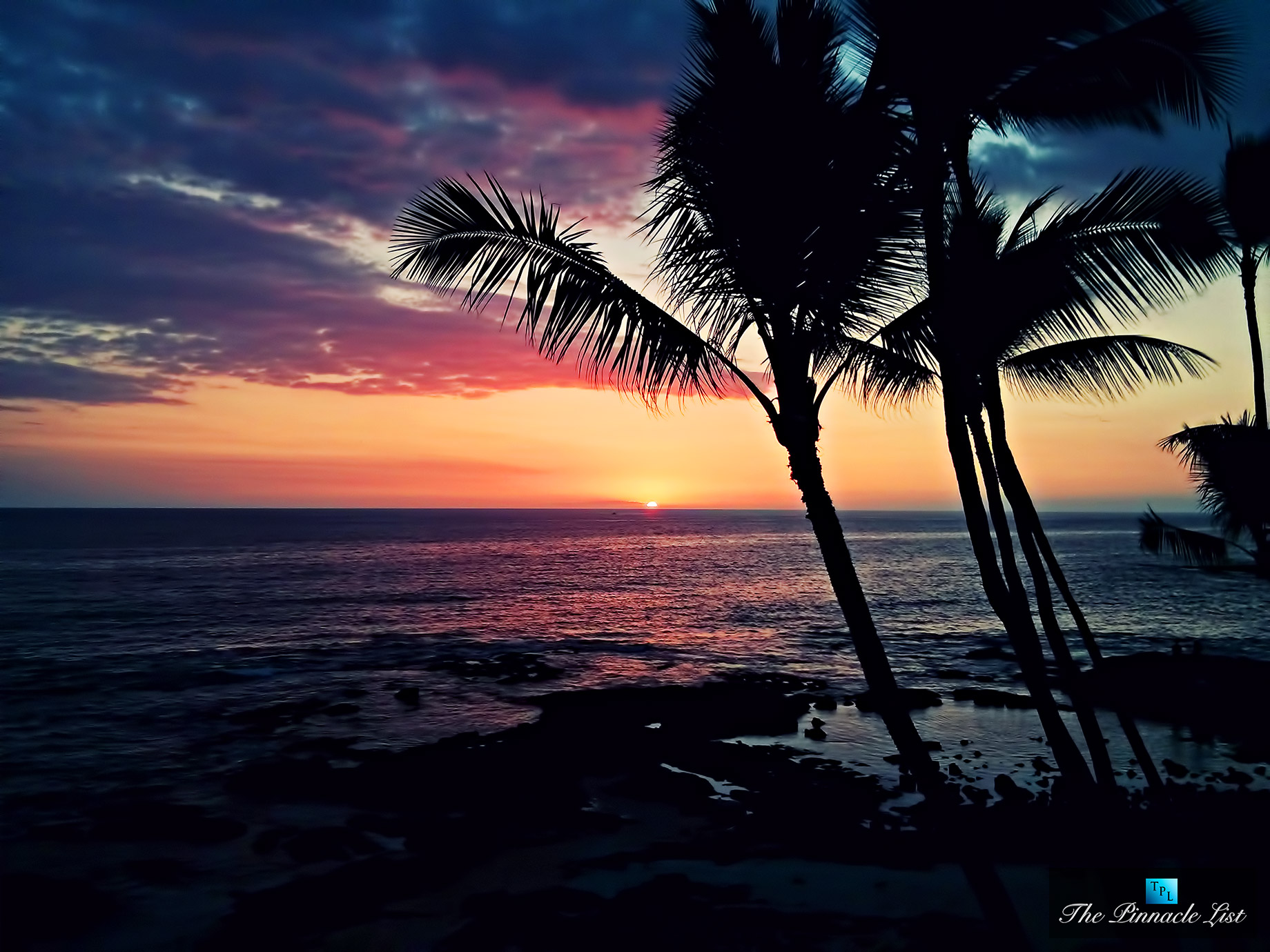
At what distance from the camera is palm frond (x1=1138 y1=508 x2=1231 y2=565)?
12.6 metres

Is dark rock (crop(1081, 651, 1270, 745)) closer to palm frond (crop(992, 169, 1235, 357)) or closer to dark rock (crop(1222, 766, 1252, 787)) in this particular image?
dark rock (crop(1222, 766, 1252, 787))

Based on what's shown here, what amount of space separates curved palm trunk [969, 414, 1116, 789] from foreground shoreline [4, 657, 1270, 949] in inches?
28.2

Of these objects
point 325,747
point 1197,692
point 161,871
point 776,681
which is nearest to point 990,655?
point 1197,692

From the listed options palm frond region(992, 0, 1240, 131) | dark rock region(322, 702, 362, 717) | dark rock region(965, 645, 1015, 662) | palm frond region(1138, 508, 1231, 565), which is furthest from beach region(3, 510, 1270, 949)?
palm frond region(992, 0, 1240, 131)

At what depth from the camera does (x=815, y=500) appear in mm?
6578

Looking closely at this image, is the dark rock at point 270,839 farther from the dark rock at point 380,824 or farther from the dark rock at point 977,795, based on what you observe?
the dark rock at point 977,795

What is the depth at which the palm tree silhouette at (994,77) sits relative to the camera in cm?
633

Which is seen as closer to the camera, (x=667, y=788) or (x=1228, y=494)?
(x=1228, y=494)

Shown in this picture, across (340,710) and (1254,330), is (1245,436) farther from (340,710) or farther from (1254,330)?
(340,710)

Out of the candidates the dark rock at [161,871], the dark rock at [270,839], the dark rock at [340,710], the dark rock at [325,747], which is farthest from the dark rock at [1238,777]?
the dark rock at [340,710]

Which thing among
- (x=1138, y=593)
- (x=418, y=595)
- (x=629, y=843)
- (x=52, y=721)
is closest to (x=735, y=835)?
(x=629, y=843)

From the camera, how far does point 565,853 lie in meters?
12.5

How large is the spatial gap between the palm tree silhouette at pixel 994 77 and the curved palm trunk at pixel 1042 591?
1.05 meters

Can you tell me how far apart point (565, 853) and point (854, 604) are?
8.33 meters
